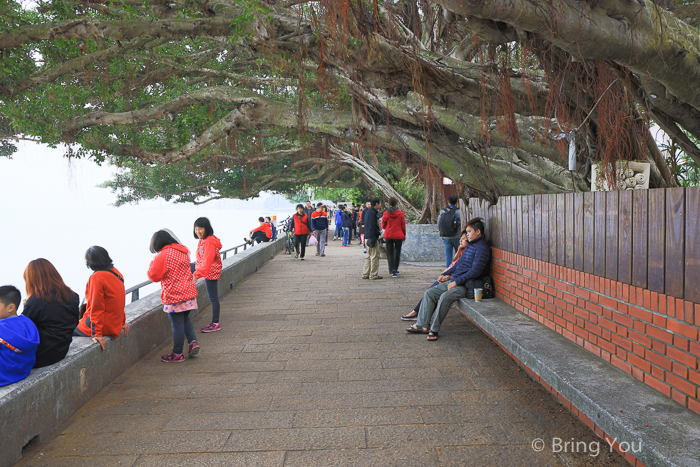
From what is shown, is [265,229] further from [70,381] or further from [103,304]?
[70,381]

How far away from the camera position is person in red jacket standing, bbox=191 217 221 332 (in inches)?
254

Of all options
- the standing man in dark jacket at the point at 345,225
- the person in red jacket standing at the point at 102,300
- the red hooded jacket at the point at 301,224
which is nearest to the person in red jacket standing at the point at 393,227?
the red hooded jacket at the point at 301,224

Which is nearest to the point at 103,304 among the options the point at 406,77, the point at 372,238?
the point at 406,77

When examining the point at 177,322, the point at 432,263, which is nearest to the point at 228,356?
the point at 177,322

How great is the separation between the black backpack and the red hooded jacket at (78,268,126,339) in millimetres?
7256

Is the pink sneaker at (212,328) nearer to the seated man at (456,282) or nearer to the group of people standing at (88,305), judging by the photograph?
the group of people standing at (88,305)

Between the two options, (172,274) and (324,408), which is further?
(172,274)

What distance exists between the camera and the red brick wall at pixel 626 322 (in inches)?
112

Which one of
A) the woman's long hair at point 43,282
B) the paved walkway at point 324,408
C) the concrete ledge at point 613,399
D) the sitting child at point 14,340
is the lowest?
the paved walkway at point 324,408

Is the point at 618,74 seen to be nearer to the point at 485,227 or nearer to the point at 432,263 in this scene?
the point at 485,227

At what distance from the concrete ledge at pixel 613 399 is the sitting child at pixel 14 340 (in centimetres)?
373

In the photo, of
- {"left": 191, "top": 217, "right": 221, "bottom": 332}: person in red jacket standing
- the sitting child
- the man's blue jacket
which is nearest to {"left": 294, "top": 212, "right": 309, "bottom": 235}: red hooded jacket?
{"left": 191, "top": 217, "right": 221, "bottom": 332}: person in red jacket standing

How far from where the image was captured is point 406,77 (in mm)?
5848

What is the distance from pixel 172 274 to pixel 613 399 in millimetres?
4099
